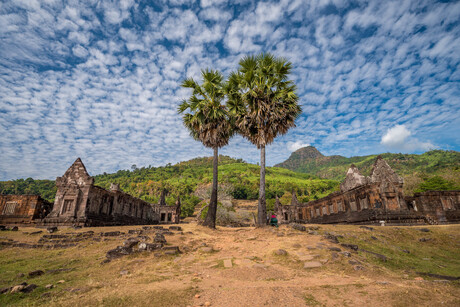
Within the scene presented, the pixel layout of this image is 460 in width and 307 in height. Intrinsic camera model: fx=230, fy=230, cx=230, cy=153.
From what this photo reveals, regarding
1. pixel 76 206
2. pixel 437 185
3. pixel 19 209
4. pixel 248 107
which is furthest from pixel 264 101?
pixel 437 185

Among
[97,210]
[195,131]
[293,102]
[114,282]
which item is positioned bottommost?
[114,282]

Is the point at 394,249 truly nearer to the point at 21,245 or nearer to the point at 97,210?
the point at 21,245

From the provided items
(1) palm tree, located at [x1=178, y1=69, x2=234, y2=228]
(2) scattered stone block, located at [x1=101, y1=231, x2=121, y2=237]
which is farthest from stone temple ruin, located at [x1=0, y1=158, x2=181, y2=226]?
(1) palm tree, located at [x1=178, y1=69, x2=234, y2=228]

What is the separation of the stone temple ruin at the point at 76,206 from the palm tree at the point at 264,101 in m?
14.1

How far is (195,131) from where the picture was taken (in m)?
18.8

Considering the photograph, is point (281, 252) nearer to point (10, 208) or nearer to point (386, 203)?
point (386, 203)

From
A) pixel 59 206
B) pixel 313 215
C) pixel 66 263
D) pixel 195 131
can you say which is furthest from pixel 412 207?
pixel 59 206

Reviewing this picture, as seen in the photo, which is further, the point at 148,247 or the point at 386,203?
the point at 386,203

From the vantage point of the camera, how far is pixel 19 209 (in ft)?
75.3

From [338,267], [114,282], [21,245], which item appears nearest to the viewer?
[114,282]

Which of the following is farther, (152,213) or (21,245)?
(152,213)

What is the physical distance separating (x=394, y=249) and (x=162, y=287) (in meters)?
10.5

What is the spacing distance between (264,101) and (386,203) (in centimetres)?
1264

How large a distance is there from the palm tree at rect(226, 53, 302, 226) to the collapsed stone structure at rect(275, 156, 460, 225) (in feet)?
31.0
